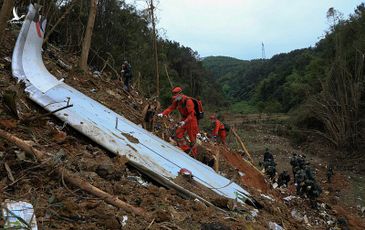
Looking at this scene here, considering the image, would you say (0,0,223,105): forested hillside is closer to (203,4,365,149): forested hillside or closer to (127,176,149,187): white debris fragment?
(127,176,149,187): white debris fragment

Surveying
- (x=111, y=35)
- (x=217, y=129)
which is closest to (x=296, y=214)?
(x=217, y=129)

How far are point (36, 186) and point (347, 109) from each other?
2129cm

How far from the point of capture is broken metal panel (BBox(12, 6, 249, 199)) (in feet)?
16.9

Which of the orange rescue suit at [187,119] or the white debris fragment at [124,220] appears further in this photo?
the orange rescue suit at [187,119]

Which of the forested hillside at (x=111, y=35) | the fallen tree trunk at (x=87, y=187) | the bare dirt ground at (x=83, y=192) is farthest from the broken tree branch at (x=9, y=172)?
the forested hillside at (x=111, y=35)

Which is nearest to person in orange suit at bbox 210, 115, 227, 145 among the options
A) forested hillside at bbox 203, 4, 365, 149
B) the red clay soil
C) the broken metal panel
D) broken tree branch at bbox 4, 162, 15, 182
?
the red clay soil

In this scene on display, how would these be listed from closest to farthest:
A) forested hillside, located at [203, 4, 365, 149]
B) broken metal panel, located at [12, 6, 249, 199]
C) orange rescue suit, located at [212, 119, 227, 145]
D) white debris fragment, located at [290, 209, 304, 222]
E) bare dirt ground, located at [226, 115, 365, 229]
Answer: broken metal panel, located at [12, 6, 249, 199]
white debris fragment, located at [290, 209, 304, 222]
orange rescue suit, located at [212, 119, 227, 145]
bare dirt ground, located at [226, 115, 365, 229]
forested hillside, located at [203, 4, 365, 149]

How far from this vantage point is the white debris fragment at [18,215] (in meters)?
2.77

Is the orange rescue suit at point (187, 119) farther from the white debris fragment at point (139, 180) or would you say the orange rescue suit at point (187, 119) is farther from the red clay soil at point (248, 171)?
the white debris fragment at point (139, 180)

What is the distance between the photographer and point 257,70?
89438 mm

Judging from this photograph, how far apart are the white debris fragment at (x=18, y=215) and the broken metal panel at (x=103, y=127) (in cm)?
188

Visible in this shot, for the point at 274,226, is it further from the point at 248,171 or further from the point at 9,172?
the point at 248,171

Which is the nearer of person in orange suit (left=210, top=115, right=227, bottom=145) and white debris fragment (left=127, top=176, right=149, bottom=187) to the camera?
white debris fragment (left=127, top=176, right=149, bottom=187)

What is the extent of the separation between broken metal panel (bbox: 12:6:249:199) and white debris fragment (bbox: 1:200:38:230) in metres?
1.88
